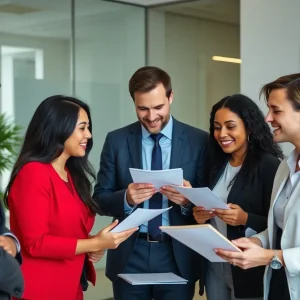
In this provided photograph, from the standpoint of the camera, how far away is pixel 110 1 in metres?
6.31

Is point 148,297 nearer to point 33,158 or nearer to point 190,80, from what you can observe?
point 33,158

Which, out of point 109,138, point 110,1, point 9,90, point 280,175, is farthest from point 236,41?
point 280,175

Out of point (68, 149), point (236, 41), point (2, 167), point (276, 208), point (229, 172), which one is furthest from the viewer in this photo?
point (236, 41)

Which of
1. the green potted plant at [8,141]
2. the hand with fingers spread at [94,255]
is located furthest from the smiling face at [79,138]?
the green potted plant at [8,141]

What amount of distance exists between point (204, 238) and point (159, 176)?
0.41 meters

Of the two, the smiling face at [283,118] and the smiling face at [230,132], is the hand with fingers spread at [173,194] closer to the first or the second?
the smiling face at [230,132]

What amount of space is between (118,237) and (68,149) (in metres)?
0.45

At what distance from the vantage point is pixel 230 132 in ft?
9.36

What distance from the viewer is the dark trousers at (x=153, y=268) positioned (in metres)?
3.02

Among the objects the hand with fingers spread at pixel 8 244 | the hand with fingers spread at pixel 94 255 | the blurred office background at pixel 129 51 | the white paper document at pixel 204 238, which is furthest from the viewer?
the blurred office background at pixel 129 51

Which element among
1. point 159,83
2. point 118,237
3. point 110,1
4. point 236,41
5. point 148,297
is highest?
point 110,1

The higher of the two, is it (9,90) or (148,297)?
(9,90)

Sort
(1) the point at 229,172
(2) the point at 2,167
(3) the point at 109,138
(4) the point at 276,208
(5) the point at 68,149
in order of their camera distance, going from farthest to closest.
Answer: (2) the point at 2,167 → (3) the point at 109,138 → (1) the point at 229,172 → (5) the point at 68,149 → (4) the point at 276,208

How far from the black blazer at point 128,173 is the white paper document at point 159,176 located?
23 centimetres
